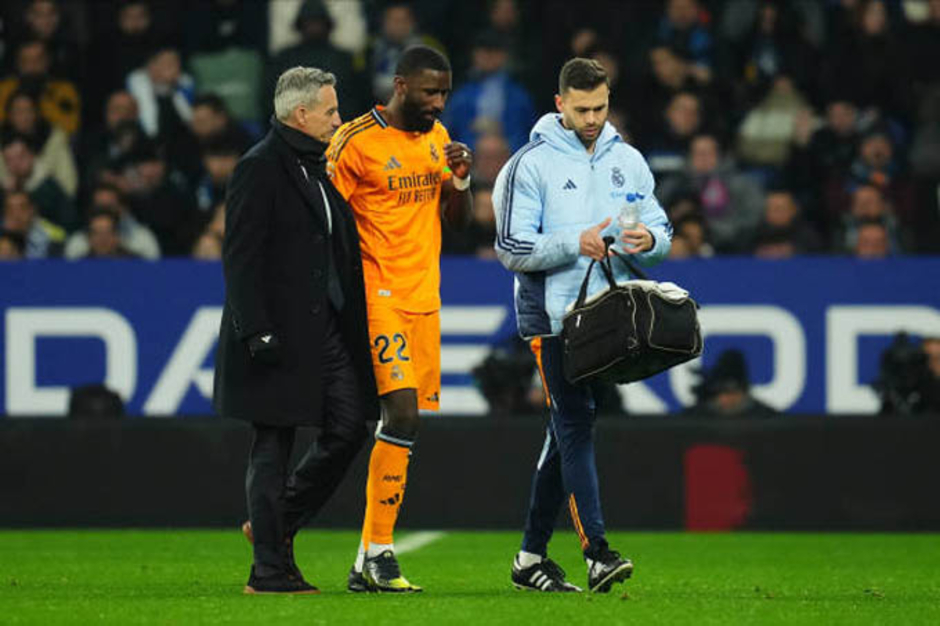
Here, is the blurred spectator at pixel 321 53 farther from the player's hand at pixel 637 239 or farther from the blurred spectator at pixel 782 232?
the player's hand at pixel 637 239

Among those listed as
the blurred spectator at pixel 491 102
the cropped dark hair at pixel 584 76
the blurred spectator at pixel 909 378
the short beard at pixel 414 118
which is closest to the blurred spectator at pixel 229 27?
the blurred spectator at pixel 491 102

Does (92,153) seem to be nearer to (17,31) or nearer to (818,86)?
(17,31)

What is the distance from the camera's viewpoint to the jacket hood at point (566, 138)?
853 cm

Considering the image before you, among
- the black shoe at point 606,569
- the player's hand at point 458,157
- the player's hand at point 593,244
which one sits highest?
the player's hand at point 458,157

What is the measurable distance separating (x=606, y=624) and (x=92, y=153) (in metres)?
9.68

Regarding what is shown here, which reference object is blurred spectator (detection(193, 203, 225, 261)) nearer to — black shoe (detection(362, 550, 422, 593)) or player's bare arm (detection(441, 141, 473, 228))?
player's bare arm (detection(441, 141, 473, 228))

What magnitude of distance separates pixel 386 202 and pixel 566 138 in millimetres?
766

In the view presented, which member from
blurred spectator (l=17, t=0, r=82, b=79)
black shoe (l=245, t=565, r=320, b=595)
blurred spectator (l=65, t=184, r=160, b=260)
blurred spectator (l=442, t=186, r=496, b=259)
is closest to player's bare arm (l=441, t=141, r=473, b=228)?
black shoe (l=245, t=565, r=320, b=595)

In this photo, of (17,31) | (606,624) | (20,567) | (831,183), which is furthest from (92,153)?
(606,624)

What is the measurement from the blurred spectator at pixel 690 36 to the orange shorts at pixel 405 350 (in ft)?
25.9

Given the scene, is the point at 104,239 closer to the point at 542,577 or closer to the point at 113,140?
the point at 113,140

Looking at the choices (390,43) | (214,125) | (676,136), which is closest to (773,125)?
(676,136)

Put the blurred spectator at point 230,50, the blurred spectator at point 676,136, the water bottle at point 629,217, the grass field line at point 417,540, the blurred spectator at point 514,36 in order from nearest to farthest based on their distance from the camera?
the water bottle at point 629,217 < the grass field line at point 417,540 < the blurred spectator at point 676,136 < the blurred spectator at point 514,36 < the blurred spectator at point 230,50

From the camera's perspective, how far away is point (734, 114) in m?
15.9
